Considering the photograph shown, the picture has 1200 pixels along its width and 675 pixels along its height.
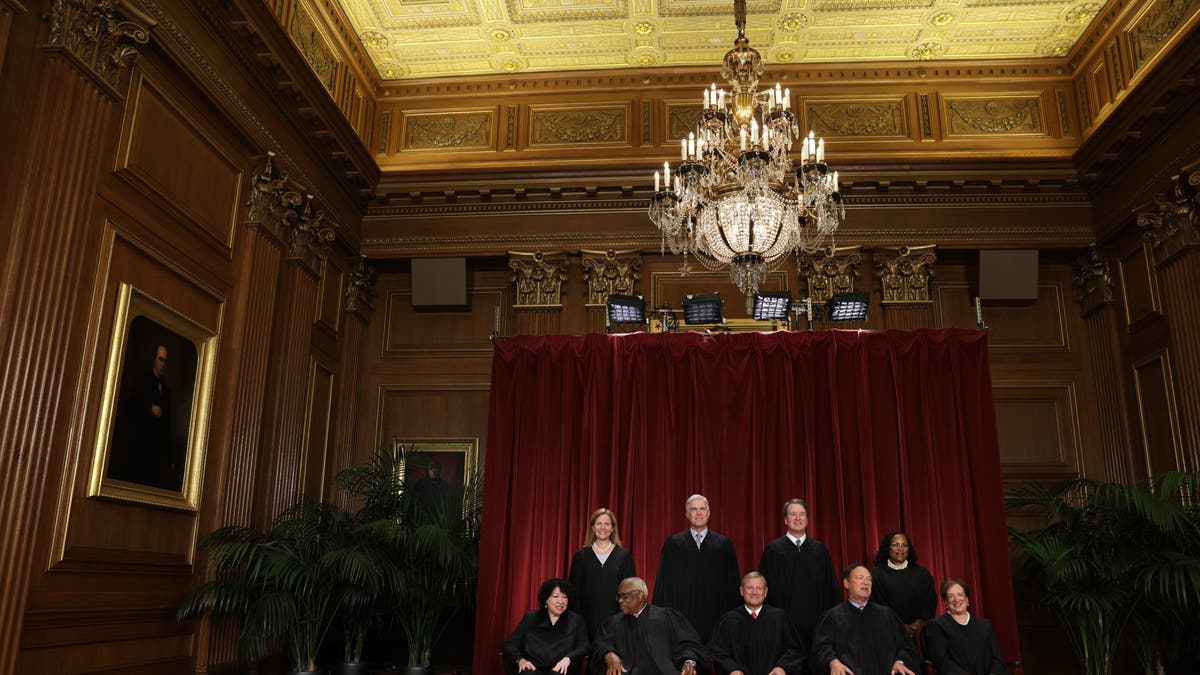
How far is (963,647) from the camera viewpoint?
500 centimetres

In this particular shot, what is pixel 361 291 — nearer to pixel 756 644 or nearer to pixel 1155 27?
pixel 756 644

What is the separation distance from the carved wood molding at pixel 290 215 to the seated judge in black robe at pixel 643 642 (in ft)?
13.8

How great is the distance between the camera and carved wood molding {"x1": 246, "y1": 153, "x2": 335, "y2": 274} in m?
6.83

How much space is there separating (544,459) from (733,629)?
5.49ft

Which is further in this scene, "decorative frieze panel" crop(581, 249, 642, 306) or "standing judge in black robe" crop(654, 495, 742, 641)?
"decorative frieze panel" crop(581, 249, 642, 306)

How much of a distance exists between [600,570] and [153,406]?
304 centimetres

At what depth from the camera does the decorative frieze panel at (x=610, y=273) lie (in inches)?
344

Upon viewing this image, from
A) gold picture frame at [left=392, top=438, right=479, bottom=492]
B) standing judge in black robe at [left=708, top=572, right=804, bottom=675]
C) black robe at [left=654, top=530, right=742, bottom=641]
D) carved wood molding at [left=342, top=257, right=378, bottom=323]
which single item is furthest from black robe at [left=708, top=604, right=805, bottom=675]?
carved wood molding at [left=342, top=257, right=378, bottom=323]

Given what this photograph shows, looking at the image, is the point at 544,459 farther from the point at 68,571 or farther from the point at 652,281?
the point at 652,281

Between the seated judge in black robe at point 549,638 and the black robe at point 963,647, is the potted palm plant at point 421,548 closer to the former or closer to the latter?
the seated judge in black robe at point 549,638

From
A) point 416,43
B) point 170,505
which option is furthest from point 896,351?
point 416,43

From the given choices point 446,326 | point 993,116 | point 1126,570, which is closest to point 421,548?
point 446,326

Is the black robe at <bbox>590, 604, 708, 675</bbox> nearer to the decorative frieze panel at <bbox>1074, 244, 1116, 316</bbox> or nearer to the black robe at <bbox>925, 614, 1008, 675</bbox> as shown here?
the black robe at <bbox>925, 614, 1008, 675</bbox>

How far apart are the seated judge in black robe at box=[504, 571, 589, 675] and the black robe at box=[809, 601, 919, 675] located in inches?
54.3
